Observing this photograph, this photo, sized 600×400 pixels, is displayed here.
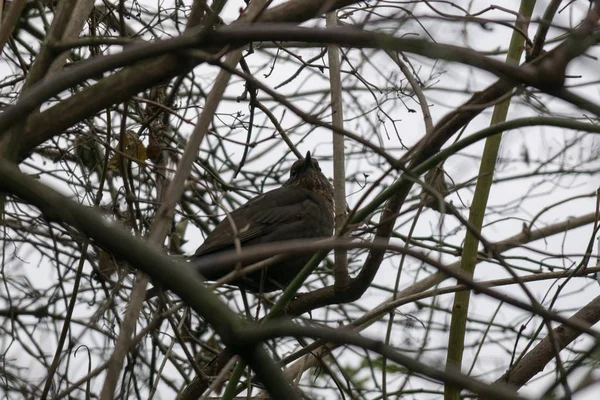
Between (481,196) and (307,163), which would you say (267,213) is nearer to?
(307,163)

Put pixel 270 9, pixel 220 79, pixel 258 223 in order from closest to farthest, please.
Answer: pixel 220 79
pixel 270 9
pixel 258 223

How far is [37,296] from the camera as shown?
567 centimetres

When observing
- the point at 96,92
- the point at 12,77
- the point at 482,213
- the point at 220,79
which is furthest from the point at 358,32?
the point at 12,77

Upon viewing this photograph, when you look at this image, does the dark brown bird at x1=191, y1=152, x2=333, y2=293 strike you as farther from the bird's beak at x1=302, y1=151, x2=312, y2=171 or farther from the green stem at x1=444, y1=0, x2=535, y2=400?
the green stem at x1=444, y1=0, x2=535, y2=400

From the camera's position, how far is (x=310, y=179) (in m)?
6.62

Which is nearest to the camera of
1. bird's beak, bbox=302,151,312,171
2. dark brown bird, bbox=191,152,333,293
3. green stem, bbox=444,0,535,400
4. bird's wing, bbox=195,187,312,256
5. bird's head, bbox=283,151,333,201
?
green stem, bbox=444,0,535,400

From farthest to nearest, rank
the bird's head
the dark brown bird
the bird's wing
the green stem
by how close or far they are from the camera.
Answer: the bird's head < the bird's wing < the dark brown bird < the green stem

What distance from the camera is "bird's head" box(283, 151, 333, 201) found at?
652cm

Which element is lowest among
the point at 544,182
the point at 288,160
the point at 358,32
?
the point at 358,32

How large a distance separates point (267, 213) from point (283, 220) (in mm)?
144

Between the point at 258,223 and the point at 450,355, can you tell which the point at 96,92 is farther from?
the point at 258,223

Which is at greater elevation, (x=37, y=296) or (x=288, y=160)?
(x=288, y=160)

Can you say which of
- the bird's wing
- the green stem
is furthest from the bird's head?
the green stem

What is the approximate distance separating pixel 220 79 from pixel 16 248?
10.0 ft
